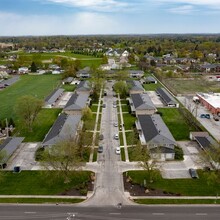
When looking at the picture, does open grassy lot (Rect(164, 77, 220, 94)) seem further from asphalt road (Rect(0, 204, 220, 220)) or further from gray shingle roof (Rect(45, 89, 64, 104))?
asphalt road (Rect(0, 204, 220, 220))

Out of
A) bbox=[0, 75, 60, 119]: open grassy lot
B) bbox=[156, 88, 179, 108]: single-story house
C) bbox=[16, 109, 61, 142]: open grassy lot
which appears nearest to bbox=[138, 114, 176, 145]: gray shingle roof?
bbox=[156, 88, 179, 108]: single-story house

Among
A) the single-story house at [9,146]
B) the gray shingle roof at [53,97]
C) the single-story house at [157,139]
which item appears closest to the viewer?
the single-story house at [9,146]

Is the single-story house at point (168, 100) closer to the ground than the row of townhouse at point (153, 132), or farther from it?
closer to the ground

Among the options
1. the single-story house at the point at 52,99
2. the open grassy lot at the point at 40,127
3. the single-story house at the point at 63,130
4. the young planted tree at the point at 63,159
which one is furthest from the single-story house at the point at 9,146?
the single-story house at the point at 52,99

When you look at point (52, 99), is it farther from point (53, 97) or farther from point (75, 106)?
point (75, 106)

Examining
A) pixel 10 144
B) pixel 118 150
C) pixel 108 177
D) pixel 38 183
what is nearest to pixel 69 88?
pixel 10 144

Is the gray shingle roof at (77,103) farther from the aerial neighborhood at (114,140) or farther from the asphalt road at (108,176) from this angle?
the asphalt road at (108,176)

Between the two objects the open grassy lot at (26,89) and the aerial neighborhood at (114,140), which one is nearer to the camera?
the aerial neighborhood at (114,140)
